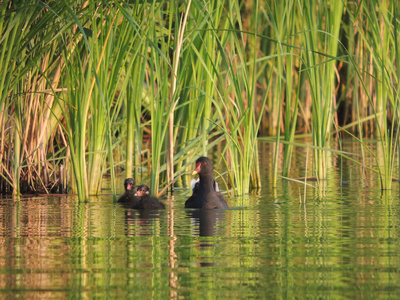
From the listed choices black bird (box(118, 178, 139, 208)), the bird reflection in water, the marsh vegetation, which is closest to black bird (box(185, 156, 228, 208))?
the bird reflection in water

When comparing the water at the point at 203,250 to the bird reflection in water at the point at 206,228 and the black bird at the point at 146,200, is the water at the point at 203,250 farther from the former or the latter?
the black bird at the point at 146,200

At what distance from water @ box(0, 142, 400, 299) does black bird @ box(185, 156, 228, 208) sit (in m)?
0.15

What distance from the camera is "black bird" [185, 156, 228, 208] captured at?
743 centimetres

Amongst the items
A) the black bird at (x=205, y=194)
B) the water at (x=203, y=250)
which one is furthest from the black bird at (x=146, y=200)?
the black bird at (x=205, y=194)

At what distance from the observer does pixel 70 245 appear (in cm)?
531

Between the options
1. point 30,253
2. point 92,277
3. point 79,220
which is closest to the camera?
point 92,277

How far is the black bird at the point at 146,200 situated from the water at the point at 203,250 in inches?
7.1

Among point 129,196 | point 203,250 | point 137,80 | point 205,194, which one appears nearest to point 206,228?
point 203,250

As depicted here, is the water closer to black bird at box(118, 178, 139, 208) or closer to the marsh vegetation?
black bird at box(118, 178, 139, 208)

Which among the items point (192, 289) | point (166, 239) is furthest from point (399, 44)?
point (192, 289)

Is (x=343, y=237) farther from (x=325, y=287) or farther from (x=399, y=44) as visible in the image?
(x=399, y=44)

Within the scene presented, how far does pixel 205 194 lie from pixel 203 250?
2.44 metres

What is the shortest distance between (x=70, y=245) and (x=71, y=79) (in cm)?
234

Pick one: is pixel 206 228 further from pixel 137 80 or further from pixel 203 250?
pixel 137 80
